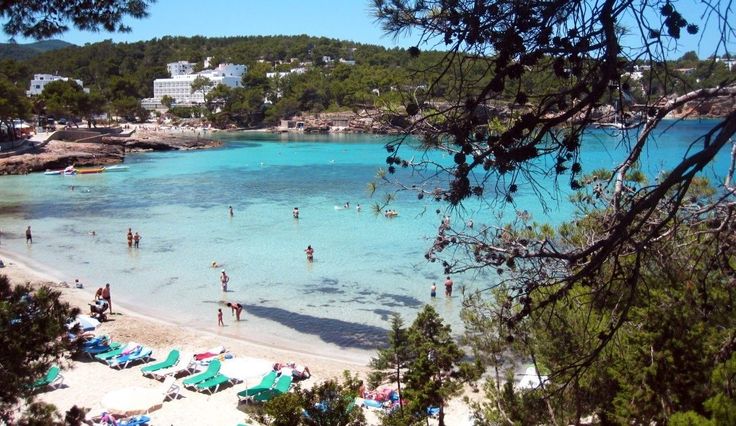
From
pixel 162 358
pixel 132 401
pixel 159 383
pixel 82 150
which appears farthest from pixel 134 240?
pixel 82 150

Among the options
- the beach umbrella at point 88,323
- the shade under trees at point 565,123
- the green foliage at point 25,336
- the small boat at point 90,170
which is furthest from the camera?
the small boat at point 90,170

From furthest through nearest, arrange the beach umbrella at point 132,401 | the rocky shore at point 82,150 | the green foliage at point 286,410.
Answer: the rocky shore at point 82,150 → the beach umbrella at point 132,401 → the green foliage at point 286,410

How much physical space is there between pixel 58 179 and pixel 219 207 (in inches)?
644

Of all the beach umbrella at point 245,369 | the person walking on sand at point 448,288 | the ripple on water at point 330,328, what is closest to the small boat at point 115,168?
the ripple on water at point 330,328

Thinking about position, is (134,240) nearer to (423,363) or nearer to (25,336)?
(423,363)

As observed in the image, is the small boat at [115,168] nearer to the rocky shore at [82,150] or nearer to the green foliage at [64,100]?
the rocky shore at [82,150]

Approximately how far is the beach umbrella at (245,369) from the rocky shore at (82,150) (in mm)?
38182

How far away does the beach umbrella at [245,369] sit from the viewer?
1130 cm

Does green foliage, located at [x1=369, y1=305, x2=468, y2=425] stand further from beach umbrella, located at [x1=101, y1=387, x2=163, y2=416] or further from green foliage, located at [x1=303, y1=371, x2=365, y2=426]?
beach umbrella, located at [x1=101, y1=387, x2=163, y2=416]

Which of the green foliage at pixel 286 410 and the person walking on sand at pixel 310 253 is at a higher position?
the green foliage at pixel 286 410

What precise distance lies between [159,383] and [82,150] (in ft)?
147

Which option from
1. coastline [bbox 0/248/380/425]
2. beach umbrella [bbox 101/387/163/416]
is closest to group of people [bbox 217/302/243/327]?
coastline [bbox 0/248/380/425]

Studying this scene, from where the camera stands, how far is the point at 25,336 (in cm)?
516

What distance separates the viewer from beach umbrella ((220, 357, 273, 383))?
11305 millimetres
